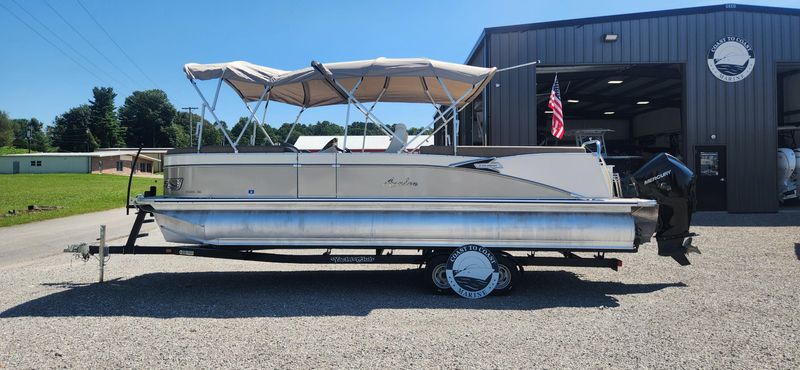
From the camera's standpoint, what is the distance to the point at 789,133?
1822cm

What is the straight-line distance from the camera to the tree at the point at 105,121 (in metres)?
96.5

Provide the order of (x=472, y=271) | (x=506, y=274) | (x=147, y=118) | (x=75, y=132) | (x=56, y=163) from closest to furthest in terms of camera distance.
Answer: (x=472, y=271), (x=506, y=274), (x=56, y=163), (x=75, y=132), (x=147, y=118)

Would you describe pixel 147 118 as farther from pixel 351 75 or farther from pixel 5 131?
pixel 351 75

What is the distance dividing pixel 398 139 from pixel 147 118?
109363mm

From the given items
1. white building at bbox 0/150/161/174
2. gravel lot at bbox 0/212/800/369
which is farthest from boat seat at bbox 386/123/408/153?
white building at bbox 0/150/161/174

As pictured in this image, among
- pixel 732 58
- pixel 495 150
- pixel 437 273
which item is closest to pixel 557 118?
pixel 732 58

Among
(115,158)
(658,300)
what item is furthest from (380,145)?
(115,158)

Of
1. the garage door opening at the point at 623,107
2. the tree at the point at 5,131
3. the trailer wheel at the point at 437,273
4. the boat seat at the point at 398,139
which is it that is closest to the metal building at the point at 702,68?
the garage door opening at the point at 623,107

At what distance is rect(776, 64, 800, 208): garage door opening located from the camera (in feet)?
51.3

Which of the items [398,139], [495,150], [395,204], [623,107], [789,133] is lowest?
[395,204]

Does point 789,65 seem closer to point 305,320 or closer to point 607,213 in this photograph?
point 607,213

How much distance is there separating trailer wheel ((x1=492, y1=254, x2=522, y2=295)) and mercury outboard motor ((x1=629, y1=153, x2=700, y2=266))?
A: 67.5 inches

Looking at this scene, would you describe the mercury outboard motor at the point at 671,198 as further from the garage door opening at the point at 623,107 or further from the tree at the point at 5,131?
the tree at the point at 5,131

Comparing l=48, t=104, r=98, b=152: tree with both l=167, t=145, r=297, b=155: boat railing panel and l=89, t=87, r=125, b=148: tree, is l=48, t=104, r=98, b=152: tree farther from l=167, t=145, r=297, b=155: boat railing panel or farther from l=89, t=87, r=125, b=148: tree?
l=167, t=145, r=297, b=155: boat railing panel
